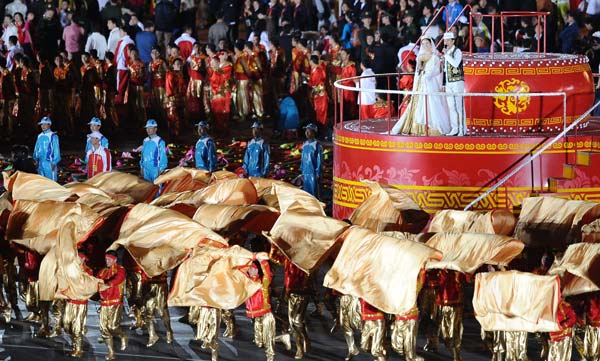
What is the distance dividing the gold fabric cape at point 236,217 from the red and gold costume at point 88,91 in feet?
37.2

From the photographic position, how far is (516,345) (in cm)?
1469

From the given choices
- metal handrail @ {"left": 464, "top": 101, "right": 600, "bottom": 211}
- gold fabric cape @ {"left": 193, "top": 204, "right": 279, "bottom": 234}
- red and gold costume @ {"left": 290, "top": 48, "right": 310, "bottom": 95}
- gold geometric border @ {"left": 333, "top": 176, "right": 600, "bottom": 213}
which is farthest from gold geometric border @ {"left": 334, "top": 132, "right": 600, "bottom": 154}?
red and gold costume @ {"left": 290, "top": 48, "right": 310, "bottom": 95}

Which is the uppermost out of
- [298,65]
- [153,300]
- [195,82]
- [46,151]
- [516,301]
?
[298,65]

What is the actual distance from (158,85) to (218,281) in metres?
12.8

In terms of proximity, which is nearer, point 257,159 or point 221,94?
point 257,159

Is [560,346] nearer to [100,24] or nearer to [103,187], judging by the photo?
[103,187]

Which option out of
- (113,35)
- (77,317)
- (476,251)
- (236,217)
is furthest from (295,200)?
(113,35)

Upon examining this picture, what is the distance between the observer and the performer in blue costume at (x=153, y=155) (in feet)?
71.7

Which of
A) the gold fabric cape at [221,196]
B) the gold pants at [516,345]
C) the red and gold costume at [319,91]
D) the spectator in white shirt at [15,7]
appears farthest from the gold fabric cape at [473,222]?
the spectator in white shirt at [15,7]

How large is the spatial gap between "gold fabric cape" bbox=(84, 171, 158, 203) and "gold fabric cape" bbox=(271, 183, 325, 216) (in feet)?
6.21

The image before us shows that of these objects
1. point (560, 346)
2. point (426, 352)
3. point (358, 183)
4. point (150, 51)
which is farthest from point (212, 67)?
point (560, 346)

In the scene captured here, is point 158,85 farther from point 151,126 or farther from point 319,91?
point 151,126

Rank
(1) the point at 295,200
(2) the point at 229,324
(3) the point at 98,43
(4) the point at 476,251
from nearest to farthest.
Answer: (4) the point at 476,251 → (2) the point at 229,324 → (1) the point at 295,200 → (3) the point at 98,43

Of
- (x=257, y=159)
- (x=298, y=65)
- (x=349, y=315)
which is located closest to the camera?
(x=349, y=315)
